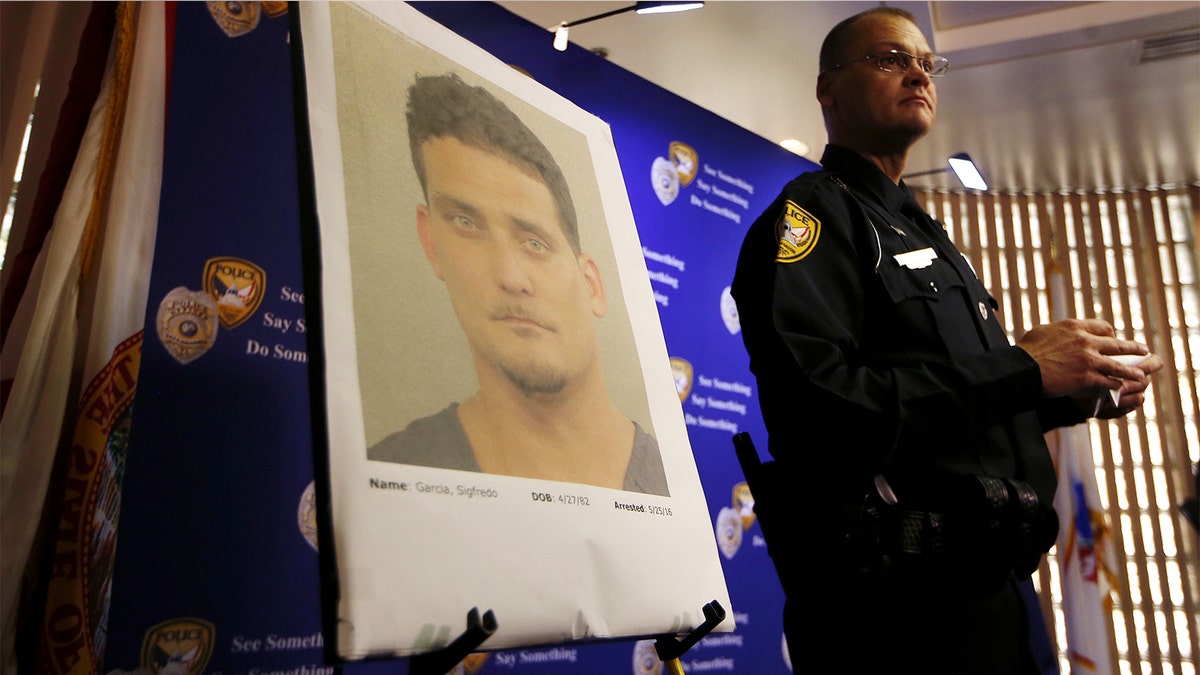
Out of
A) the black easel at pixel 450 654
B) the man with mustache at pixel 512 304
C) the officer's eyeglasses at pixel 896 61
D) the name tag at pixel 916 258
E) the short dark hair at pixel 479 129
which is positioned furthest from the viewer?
the officer's eyeglasses at pixel 896 61

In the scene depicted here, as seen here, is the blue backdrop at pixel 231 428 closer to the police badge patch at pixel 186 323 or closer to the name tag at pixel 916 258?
the police badge patch at pixel 186 323

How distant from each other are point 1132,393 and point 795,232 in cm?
59

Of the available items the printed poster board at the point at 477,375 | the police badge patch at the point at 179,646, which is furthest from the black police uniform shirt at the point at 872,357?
the police badge patch at the point at 179,646

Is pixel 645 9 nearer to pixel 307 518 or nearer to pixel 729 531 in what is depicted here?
pixel 729 531

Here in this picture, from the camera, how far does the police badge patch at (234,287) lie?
177 centimetres

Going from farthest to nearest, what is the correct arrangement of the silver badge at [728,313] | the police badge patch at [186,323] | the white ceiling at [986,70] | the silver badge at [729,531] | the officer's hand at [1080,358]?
the white ceiling at [986,70] < the silver badge at [728,313] < the silver badge at [729,531] < the police badge patch at [186,323] < the officer's hand at [1080,358]

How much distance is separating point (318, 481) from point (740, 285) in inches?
34.9

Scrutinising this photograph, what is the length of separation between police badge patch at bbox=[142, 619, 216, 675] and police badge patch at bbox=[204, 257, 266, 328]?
1.85 ft

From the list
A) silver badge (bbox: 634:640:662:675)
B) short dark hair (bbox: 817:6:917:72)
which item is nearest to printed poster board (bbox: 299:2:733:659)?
short dark hair (bbox: 817:6:917:72)

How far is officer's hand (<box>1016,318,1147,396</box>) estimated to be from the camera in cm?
136

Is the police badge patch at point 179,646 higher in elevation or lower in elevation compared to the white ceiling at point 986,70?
lower

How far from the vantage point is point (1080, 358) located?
4.48 feet

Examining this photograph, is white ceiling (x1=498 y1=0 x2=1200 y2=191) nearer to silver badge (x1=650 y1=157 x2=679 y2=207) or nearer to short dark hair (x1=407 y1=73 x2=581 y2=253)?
silver badge (x1=650 y1=157 x2=679 y2=207)

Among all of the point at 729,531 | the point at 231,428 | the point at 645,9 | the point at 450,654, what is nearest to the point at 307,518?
the point at 231,428
